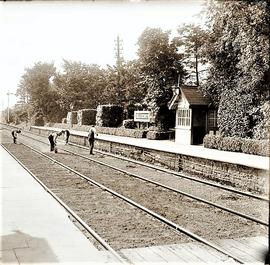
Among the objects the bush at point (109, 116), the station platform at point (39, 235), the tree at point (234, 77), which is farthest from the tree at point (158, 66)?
the station platform at point (39, 235)

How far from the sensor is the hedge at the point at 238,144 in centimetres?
1866

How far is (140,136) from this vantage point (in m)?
33.1

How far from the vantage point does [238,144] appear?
20.5 m

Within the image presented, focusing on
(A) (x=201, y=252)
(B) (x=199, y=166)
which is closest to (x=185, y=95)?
(B) (x=199, y=166)

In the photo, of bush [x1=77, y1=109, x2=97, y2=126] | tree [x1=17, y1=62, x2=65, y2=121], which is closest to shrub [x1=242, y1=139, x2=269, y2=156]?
tree [x1=17, y1=62, x2=65, y2=121]

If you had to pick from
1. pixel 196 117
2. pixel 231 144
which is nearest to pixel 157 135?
pixel 196 117

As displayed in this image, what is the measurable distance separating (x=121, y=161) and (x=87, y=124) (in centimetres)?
2705

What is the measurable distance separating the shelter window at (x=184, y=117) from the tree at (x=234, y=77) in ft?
8.92

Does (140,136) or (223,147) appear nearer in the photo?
(223,147)

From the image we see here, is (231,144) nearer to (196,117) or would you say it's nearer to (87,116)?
(196,117)

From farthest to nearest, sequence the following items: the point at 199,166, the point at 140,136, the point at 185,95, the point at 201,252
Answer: the point at 140,136 < the point at 185,95 < the point at 199,166 < the point at 201,252

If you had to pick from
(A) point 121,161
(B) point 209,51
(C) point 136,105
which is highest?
(B) point 209,51

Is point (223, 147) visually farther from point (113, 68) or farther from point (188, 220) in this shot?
point (113, 68)

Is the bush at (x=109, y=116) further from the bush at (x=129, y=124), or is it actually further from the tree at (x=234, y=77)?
the tree at (x=234, y=77)
